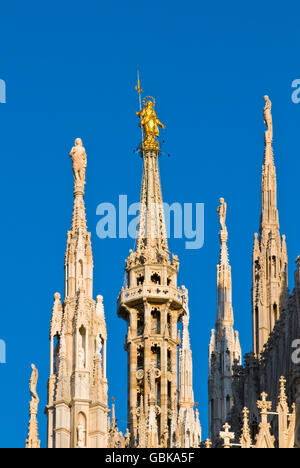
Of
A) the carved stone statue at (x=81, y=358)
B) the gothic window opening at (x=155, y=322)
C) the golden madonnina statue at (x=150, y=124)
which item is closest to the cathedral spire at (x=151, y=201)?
the golden madonnina statue at (x=150, y=124)

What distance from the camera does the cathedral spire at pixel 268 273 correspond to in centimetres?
9000

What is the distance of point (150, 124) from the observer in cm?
12669

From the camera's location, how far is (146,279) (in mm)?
119750

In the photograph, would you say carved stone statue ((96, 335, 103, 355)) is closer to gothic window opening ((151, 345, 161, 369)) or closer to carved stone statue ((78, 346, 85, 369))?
carved stone statue ((78, 346, 85, 369))

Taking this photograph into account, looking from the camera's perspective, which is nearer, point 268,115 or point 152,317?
point 268,115

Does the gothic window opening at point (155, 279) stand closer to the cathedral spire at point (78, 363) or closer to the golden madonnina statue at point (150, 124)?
the golden madonnina statue at point (150, 124)

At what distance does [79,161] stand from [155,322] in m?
51.9

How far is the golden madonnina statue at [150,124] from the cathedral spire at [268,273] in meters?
32.2

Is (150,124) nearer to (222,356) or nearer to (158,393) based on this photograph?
(158,393)

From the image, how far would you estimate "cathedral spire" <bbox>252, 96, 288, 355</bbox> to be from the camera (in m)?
90.0

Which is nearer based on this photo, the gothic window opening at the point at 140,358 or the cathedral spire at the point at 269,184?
the cathedral spire at the point at 269,184

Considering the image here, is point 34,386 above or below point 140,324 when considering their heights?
below

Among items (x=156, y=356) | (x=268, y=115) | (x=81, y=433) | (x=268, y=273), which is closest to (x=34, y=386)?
(x=81, y=433)

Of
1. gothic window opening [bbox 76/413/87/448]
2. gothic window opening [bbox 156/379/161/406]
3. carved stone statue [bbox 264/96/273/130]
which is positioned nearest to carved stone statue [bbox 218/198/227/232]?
carved stone statue [bbox 264/96/273/130]
